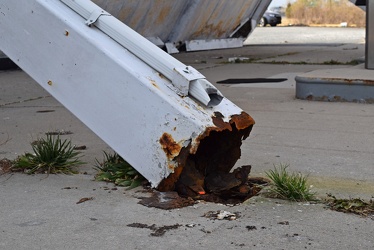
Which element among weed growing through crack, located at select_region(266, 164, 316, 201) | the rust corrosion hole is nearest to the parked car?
the rust corrosion hole

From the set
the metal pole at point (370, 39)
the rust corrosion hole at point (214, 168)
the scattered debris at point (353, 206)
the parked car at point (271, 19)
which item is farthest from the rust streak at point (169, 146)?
the parked car at point (271, 19)

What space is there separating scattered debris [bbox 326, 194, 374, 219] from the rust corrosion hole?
24.6 inches

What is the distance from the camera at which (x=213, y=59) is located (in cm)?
1794

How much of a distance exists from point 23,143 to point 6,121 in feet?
5.11

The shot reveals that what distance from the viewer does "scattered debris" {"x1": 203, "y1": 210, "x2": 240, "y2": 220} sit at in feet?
15.9

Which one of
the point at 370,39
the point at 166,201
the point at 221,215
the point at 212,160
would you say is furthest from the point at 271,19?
the point at 221,215

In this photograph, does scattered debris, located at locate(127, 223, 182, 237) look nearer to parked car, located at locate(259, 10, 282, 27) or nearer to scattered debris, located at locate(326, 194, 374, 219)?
scattered debris, located at locate(326, 194, 374, 219)

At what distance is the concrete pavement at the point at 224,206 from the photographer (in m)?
4.44

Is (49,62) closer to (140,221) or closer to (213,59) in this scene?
(140,221)

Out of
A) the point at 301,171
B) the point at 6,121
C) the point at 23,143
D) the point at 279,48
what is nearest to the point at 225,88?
the point at 6,121

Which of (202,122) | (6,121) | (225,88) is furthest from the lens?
(225,88)

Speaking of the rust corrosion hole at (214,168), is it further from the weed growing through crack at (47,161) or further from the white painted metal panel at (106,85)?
the weed growing through crack at (47,161)

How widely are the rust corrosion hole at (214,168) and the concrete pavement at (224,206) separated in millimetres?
260

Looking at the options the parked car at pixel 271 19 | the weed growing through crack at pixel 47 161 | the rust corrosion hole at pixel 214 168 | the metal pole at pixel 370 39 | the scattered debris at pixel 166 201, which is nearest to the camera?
the scattered debris at pixel 166 201
